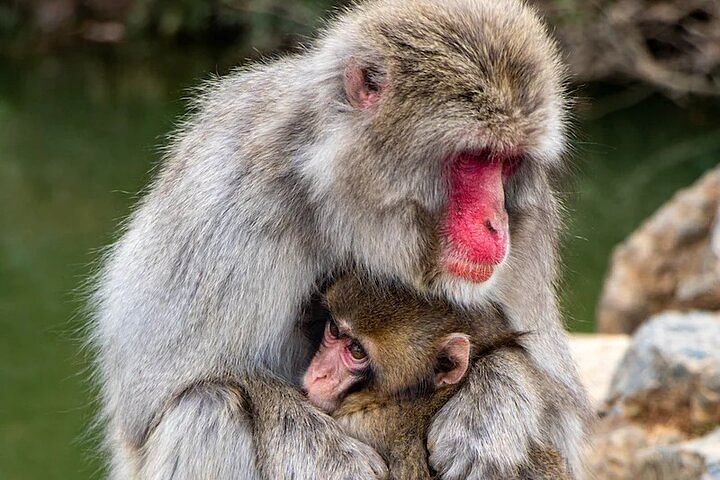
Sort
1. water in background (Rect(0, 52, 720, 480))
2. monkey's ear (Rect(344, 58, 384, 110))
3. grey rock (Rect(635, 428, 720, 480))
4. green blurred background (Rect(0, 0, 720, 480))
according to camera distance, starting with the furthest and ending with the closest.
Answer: green blurred background (Rect(0, 0, 720, 480)), water in background (Rect(0, 52, 720, 480)), grey rock (Rect(635, 428, 720, 480)), monkey's ear (Rect(344, 58, 384, 110))

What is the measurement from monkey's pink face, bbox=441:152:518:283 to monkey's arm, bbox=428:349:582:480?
19.2 inches

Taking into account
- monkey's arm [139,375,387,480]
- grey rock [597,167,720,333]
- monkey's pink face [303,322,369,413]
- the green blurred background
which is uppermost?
monkey's pink face [303,322,369,413]

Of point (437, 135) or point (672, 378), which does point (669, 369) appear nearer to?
point (672, 378)

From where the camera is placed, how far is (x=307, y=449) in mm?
4035

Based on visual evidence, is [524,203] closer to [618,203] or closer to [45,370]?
[45,370]

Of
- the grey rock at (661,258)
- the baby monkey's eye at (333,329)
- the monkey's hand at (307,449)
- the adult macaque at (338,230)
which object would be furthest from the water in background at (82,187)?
the monkey's hand at (307,449)

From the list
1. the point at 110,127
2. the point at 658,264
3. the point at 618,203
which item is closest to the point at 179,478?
the point at 658,264

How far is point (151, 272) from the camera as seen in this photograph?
4.32 metres

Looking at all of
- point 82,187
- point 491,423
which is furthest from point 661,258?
point 82,187

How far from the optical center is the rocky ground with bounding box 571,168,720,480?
5.54 metres

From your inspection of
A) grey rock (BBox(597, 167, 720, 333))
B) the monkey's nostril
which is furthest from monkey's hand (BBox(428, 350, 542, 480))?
grey rock (BBox(597, 167, 720, 333))

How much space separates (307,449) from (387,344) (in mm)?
432

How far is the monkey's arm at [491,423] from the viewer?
4.03m

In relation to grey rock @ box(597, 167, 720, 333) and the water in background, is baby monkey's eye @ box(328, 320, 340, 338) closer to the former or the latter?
the water in background
